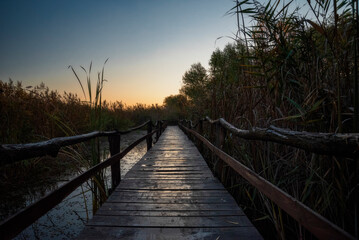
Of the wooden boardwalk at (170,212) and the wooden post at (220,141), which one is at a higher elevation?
the wooden post at (220,141)

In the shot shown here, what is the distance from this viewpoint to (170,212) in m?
1.93

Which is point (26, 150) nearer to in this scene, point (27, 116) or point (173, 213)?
point (173, 213)

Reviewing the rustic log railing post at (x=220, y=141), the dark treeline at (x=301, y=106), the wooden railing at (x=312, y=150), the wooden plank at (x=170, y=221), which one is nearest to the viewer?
the wooden railing at (x=312, y=150)

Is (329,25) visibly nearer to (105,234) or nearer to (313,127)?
(313,127)

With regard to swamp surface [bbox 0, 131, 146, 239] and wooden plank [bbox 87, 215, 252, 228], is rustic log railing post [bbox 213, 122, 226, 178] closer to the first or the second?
wooden plank [bbox 87, 215, 252, 228]

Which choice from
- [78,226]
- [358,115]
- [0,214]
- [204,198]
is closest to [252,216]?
[204,198]

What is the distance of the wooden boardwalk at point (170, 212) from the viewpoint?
155 centimetres

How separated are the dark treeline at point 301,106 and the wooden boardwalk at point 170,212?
29 cm

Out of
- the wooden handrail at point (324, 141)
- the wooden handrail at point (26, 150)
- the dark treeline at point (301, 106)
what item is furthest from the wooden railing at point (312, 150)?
the wooden handrail at point (26, 150)

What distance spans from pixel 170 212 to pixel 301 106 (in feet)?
5.37

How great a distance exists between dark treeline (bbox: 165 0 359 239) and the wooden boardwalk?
288 millimetres

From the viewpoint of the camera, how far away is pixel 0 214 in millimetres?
2574

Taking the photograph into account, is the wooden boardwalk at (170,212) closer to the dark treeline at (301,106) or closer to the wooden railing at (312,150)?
the dark treeline at (301,106)

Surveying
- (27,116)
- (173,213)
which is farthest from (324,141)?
(27,116)
